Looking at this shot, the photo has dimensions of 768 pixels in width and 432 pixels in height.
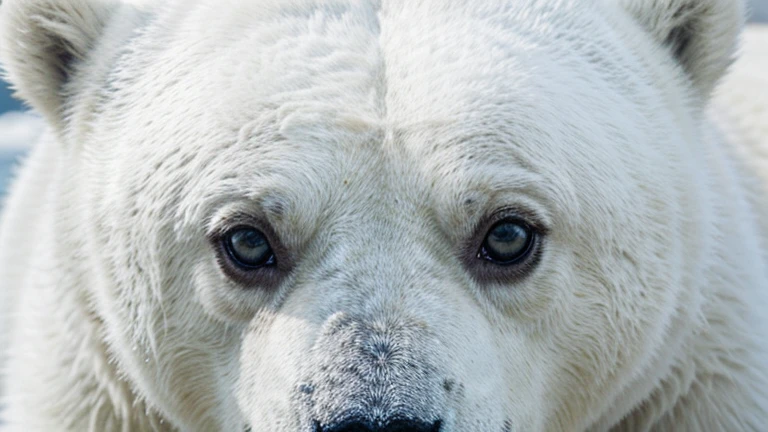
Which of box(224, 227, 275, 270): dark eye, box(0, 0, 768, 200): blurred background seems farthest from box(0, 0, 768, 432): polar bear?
box(0, 0, 768, 200): blurred background

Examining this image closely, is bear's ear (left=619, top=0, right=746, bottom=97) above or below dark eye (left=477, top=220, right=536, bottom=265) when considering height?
above

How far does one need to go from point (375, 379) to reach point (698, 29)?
5.72ft

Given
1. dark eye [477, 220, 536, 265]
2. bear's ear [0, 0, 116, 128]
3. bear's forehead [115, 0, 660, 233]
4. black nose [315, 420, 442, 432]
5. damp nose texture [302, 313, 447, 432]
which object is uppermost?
bear's ear [0, 0, 116, 128]

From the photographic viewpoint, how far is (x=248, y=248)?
135 inches

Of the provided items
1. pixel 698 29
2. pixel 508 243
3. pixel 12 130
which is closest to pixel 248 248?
pixel 508 243

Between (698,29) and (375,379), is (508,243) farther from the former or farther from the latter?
(698,29)

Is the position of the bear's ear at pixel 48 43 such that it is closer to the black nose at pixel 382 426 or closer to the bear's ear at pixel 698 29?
the black nose at pixel 382 426

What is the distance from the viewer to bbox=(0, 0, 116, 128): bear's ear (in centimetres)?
383

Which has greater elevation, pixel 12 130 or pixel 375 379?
pixel 12 130

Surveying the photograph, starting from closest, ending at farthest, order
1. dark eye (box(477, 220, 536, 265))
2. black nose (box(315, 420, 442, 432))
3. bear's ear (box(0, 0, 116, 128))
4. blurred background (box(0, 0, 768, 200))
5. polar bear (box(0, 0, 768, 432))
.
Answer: black nose (box(315, 420, 442, 432)) → polar bear (box(0, 0, 768, 432)) → dark eye (box(477, 220, 536, 265)) → bear's ear (box(0, 0, 116, 128)) → blurred background (box(0, 0, 768, 200))

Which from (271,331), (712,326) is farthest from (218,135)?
(712,326)

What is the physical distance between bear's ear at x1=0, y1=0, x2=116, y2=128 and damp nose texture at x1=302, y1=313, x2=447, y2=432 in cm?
144

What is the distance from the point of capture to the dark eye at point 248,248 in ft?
11.2

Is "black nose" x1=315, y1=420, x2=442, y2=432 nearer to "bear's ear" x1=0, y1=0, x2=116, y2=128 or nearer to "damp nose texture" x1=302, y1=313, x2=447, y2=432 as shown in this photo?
"damp nose texture" x1=302, y1=313, x2=447, y2=432
